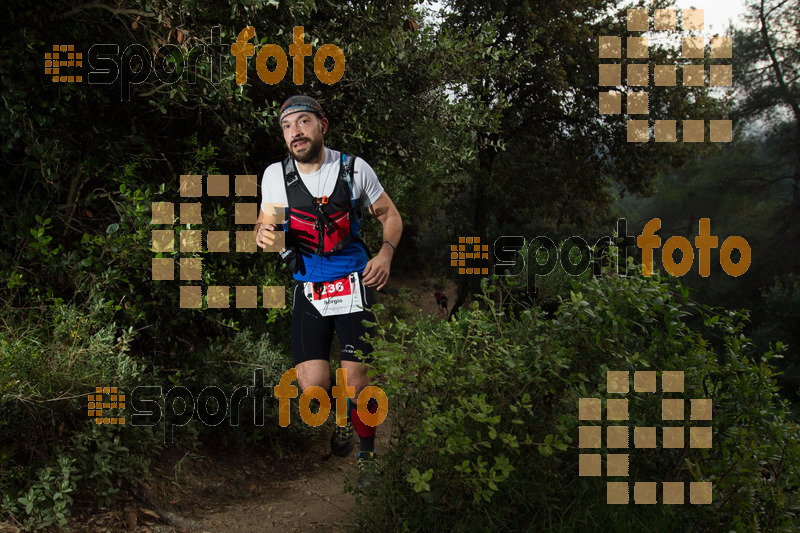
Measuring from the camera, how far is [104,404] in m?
4.88

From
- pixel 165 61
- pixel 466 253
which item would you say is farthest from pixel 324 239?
pixel 466 253

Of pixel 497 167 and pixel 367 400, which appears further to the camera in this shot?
pixel 497 167

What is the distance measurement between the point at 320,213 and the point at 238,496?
2.94 metres

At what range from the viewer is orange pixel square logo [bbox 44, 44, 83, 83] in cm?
571

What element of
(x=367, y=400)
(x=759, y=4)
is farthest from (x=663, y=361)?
(x=759, y=4)

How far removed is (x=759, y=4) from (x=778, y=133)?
4.58 meters

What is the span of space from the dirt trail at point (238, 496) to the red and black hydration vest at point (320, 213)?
4.91 feet

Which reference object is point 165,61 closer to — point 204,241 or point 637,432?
point 204,241

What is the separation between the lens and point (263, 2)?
18.5ft

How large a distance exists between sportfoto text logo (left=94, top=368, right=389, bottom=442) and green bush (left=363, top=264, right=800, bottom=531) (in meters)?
0.53

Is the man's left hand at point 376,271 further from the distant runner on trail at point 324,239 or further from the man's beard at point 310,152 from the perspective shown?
the man's beard at point 310,152

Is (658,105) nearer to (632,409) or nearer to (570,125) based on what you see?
(570,125)

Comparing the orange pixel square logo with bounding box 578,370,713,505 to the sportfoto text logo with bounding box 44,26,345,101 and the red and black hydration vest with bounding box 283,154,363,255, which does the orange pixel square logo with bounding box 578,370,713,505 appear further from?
the sportfoto text logo with bounding box 44,26,345,101

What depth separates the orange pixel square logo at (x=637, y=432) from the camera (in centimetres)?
381
